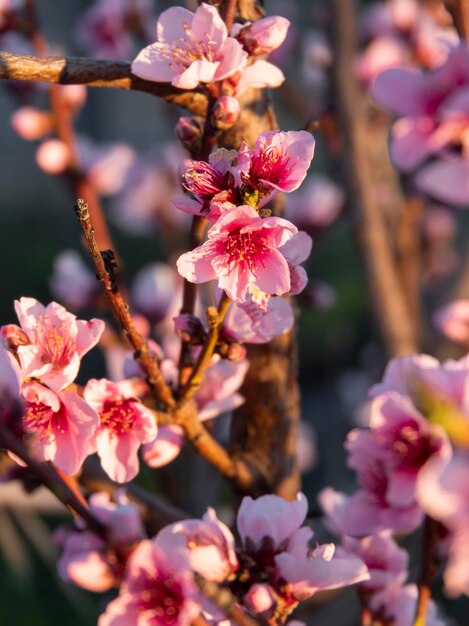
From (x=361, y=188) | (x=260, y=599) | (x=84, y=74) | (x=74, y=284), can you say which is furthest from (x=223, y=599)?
(x=361, y=188)

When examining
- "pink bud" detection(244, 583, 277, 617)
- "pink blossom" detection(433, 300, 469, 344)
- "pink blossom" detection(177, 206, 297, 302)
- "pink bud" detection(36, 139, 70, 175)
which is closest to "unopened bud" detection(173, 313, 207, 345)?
"pink blossom" detection(177, 206, 297, 302)

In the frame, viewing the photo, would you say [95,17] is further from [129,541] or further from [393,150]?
[129,541]

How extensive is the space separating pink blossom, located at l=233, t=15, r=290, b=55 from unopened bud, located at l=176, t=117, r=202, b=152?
0.08 m

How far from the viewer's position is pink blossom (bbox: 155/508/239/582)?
64 cm

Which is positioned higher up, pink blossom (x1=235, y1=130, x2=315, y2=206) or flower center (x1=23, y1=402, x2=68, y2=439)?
pink blossom (x1=235, y1=130, x2=315, y2=206)

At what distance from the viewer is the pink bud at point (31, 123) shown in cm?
136

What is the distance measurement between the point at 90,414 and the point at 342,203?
4.08ft

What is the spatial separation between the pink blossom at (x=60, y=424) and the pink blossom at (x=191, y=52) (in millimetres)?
274

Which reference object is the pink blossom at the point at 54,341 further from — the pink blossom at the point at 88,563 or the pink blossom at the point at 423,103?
the pink blossom at the point at 423,103

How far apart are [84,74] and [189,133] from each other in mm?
121

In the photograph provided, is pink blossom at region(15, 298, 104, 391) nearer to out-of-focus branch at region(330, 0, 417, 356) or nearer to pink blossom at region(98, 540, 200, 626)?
pink blossom at region(98, 540, 200, 626)

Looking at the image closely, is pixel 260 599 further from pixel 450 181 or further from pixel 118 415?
pixel 450 181

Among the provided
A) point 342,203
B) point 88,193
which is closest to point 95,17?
point 88,193

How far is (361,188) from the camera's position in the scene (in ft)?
5.35
